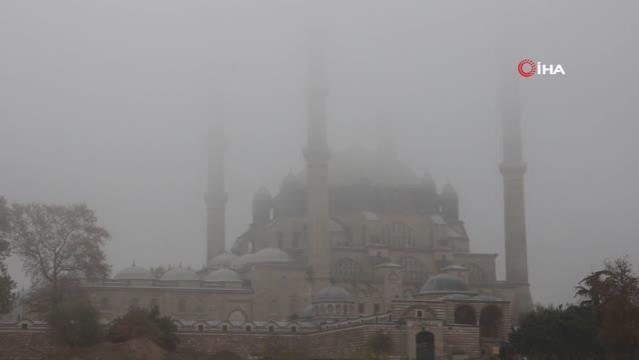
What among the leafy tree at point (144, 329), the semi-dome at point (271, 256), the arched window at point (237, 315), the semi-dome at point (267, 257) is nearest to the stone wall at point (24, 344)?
the leafy tree at point (144, 329)

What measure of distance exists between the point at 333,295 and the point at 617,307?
19.4 meters

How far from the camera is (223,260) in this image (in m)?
71.9

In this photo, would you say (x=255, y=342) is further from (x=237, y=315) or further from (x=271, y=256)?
(x=271, y=256)

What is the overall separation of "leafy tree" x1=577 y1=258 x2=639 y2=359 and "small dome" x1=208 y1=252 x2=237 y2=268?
2884 cm

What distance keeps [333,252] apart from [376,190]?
18.8ft

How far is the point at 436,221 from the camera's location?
2808 inches

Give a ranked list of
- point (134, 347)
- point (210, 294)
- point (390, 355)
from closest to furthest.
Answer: point (134, 347)
point (390, 355)
point (210, 294)

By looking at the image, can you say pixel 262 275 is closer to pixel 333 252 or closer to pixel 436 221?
pixel 333 252

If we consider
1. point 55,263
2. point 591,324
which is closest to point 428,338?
point 591,324

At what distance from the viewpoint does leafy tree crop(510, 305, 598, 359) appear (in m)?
50.8

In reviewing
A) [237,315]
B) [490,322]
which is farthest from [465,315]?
[237,315]

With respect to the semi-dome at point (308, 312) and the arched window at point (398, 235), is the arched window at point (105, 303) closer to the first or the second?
the semi-dome at point (308, 312)

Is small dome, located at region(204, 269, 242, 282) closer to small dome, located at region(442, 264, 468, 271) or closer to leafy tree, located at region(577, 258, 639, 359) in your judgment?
small dome, located at region(442, 264, 468, 271)

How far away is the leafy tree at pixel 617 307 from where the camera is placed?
44.1m
